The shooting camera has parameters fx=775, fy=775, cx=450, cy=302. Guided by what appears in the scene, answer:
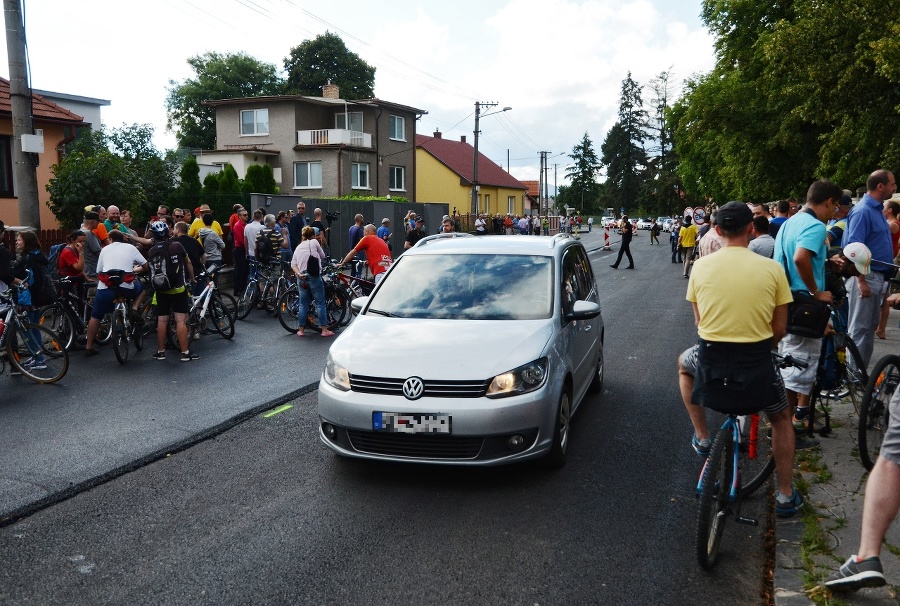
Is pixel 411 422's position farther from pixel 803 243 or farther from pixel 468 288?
pixel 803 243

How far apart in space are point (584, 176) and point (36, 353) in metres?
114

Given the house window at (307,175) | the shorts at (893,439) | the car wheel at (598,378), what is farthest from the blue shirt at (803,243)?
the house window at (307,175)

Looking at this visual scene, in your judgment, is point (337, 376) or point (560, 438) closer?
point (337, 376)

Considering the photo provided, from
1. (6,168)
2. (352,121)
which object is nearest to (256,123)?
(352,121)

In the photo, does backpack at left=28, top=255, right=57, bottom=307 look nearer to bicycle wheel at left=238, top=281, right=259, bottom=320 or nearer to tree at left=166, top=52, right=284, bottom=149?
bicycle wheel at left=238, top=281, right=259, bottom=320

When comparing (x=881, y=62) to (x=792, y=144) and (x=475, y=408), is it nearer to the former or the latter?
(x=792, y=144)

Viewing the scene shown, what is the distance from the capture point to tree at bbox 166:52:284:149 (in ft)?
218

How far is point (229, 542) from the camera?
4473 millimetres

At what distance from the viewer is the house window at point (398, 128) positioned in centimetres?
4928

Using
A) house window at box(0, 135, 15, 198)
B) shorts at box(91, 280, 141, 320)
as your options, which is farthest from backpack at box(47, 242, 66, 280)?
house window at box(0, 135, 15, 198)

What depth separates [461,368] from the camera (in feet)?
17.1

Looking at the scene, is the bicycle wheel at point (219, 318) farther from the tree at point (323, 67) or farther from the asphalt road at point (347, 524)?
the tree at point (323, 67)

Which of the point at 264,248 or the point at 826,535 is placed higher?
the point at 264,248

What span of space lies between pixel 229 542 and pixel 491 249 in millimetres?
3578
